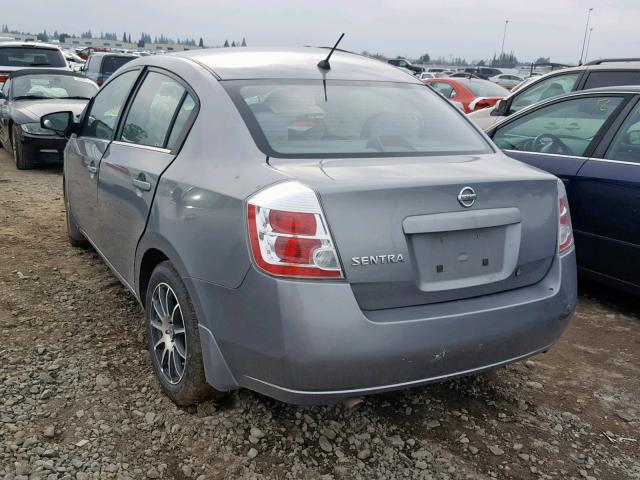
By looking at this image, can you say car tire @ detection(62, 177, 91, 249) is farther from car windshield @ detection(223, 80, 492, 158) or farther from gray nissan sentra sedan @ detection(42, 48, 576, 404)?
car windshield @ detection(223, 80, 492, 158)

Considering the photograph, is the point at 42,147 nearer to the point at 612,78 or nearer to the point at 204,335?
the point at 204,335

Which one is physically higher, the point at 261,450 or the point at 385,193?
the point at 385,193

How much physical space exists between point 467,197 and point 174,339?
1454 mm

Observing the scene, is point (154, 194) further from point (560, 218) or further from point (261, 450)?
point (560, 218)

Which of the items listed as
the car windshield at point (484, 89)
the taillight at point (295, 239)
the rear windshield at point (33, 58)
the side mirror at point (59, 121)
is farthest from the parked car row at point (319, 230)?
the rear windshield at point (33, 58)

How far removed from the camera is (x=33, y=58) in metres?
12.8

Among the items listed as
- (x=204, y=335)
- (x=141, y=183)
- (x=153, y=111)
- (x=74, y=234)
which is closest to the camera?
(x=204, y=335)

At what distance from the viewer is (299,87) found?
9.72 feet

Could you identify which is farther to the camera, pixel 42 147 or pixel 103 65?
pixel 103 65

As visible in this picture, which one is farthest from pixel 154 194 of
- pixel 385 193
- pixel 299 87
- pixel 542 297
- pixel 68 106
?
pixel 68 106

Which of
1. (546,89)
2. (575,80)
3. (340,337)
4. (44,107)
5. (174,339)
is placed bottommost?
(174,339)

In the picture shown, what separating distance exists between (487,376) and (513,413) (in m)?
0.33

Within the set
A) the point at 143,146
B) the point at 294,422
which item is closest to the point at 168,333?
the point at 294,422

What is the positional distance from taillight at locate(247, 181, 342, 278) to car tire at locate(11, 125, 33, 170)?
24.4ft
